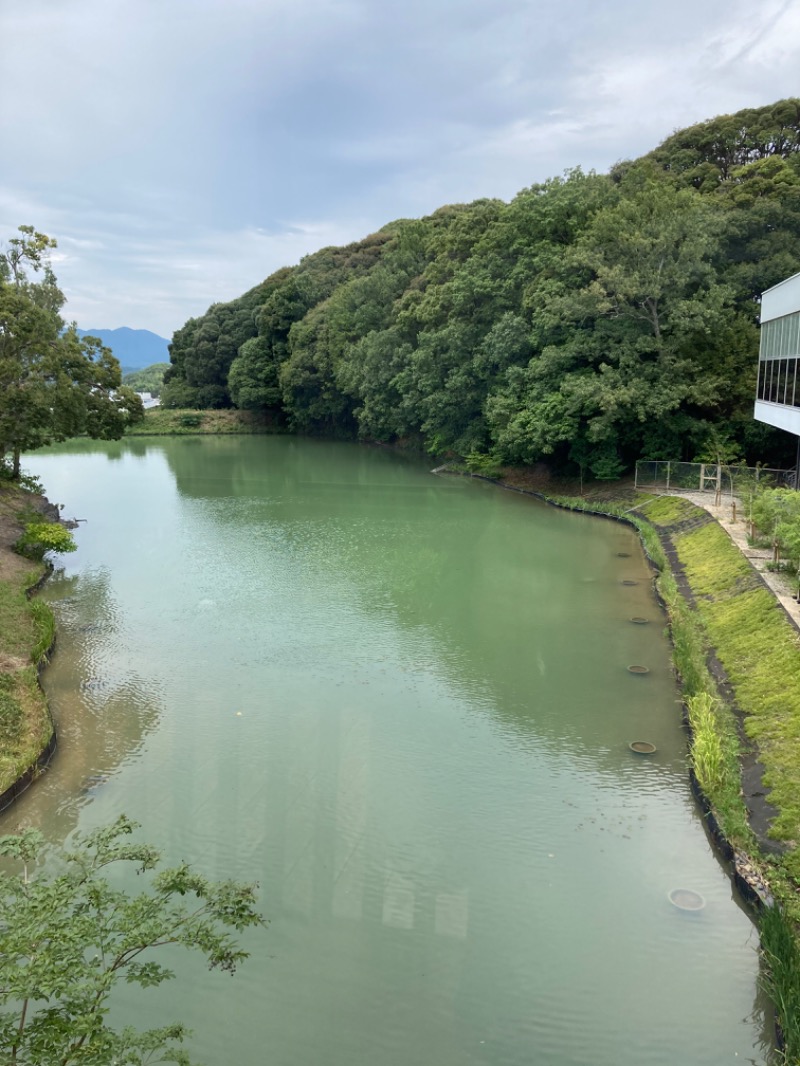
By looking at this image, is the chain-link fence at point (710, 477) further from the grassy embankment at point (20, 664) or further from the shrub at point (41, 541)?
the shrub at point (41, 541)

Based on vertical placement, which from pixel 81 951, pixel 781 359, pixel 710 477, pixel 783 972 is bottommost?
pixel 783 972

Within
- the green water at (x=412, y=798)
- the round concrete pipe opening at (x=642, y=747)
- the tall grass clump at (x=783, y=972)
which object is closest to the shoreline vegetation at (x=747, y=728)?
the tall grass clump at (x=783, y=972)

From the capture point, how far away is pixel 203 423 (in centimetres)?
5038

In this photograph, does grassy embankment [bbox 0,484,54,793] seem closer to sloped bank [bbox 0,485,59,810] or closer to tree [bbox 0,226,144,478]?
sloped bank [bbox 0,485,59,810]

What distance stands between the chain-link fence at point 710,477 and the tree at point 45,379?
49.4 feet

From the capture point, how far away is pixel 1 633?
11.0m

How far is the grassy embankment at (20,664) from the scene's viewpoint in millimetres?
8328

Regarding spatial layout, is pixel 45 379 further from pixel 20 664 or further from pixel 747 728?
pixel 747 728

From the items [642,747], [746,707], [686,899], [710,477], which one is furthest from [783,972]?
[710,477]

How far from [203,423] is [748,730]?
46.2 m

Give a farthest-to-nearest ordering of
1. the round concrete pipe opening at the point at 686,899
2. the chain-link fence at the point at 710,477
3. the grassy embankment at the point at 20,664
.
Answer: the chain-link fence at the point at 710,477, the grassy embankment at the point at 20,664, the round concrete pipe opening at the point at 686,899

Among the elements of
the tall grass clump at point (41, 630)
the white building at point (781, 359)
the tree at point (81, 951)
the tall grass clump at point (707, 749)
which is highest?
the white building at point (781, 359)

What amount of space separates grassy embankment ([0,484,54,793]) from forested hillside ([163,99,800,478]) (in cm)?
1462

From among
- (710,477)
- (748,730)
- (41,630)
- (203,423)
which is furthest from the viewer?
(203,423)
